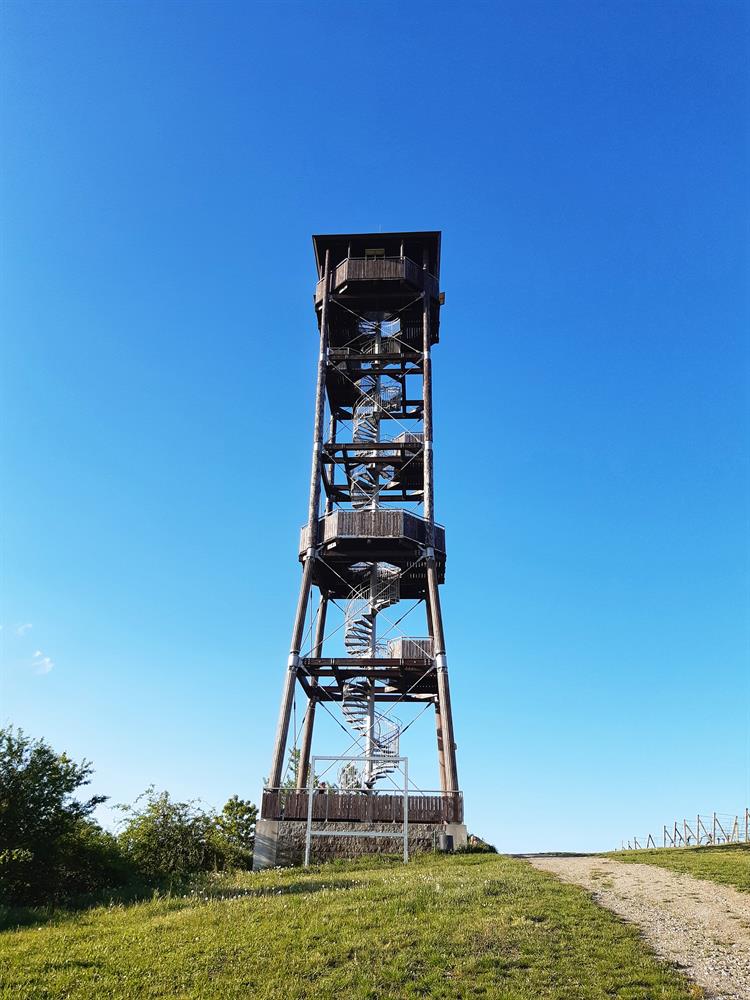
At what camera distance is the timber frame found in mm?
30484

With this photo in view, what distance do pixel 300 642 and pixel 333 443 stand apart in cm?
963

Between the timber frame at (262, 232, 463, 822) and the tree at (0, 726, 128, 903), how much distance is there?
6.22 meters

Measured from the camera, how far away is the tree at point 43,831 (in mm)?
20719

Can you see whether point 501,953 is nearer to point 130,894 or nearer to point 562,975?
point 562,975

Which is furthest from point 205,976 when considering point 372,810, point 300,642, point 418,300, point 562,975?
point 418,300

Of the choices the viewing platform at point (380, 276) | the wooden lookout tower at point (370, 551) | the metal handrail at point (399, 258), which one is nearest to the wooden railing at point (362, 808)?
the wooden lookout tower at point (370, 551)

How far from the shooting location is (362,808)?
27.0m

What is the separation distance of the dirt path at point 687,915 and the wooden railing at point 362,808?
19.5 ft

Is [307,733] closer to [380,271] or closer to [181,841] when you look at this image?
[181,841]

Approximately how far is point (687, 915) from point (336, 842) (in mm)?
13860

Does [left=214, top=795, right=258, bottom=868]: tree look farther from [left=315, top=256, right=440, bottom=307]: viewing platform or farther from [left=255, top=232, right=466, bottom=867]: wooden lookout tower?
[left=315, top=256, right=440, bottom=307]: viewing platform

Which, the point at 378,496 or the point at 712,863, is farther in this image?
the point at 378,496

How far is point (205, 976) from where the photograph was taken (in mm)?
11984

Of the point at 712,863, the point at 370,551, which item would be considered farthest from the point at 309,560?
the point at 712,863
